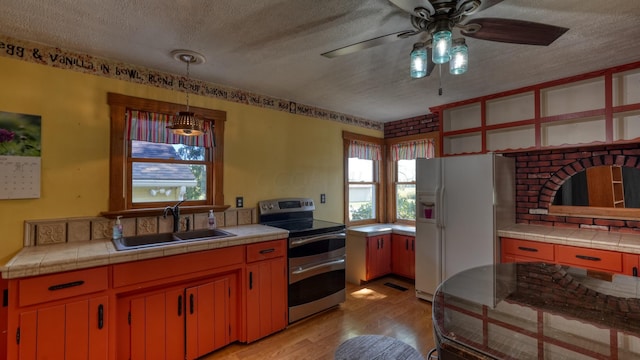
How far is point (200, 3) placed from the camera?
5.20 feet

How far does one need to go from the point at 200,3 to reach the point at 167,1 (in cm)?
17

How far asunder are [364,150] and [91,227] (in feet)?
10.8

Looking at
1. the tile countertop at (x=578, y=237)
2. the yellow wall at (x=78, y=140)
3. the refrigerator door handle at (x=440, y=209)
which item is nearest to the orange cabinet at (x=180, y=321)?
the yellow wall at (x=78, y=140)

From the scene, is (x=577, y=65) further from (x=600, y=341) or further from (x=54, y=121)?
(x=54, y=121)

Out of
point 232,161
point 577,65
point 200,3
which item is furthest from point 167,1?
point 577,65

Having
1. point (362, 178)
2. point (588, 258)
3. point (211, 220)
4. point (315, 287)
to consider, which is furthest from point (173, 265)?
point (588, 258)

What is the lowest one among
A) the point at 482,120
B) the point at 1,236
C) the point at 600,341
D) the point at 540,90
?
the point at 600,341

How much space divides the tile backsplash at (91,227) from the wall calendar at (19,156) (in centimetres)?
23

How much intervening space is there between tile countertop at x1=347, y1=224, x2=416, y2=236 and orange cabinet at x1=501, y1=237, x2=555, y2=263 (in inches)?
44.6

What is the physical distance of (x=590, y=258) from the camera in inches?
91.5

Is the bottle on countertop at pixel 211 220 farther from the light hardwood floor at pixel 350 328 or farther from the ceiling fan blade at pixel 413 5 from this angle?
the ceiling fan blade at pixel 413 5

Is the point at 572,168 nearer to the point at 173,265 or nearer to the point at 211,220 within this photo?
the point at 211,220

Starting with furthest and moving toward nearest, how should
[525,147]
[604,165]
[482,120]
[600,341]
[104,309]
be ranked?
1. [482,120]
2. [525,147]
3. [604,165]
4. [104,309]
5. [600,341]

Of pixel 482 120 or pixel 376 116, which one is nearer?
pixel 482 120
